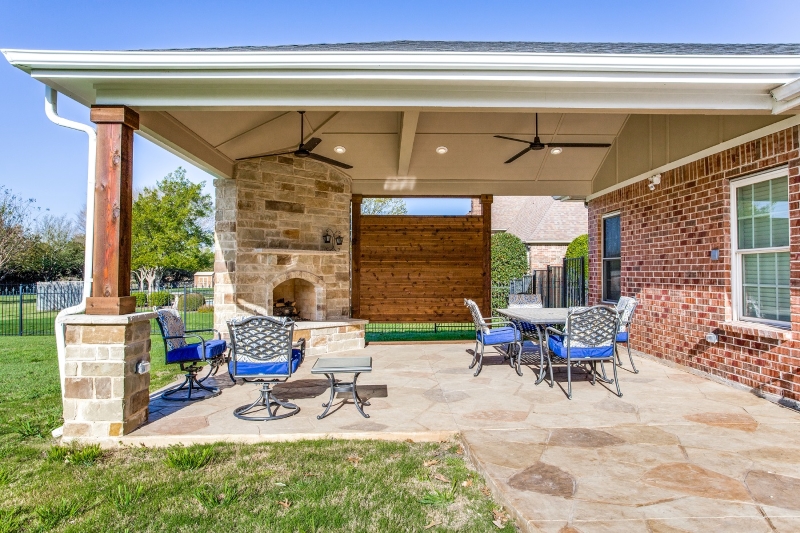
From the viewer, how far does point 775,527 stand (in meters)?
2.33

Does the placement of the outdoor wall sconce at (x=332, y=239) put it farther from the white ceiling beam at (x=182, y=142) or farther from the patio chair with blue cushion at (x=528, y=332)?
the patio chair with blue cushion at (x=528, y=332)

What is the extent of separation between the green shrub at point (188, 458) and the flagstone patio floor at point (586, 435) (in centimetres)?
34

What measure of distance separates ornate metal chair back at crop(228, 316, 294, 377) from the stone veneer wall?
114 inches

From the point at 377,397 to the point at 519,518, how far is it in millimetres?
2561

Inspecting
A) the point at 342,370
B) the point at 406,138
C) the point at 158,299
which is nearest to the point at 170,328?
the point at 342,370

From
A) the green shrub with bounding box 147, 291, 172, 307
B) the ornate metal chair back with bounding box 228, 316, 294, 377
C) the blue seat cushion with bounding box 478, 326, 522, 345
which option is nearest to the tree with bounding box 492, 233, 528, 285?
the green shrub with bounding box 147, 291, 172, 307

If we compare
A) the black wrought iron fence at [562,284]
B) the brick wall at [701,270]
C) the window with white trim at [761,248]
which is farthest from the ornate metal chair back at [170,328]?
the black wrought iron fence at [562,284]

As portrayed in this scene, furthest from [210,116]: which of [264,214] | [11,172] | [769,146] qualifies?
[11,172]

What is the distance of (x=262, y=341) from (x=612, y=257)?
6.37 metres

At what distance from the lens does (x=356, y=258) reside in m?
9.34

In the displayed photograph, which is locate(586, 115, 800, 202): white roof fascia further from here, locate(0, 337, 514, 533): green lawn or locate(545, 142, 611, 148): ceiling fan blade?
locate(0, 337, 514, 533): green lawn

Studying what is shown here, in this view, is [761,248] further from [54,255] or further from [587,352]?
[54,255]

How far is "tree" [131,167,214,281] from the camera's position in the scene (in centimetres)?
1889

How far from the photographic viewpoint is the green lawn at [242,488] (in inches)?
98.5
